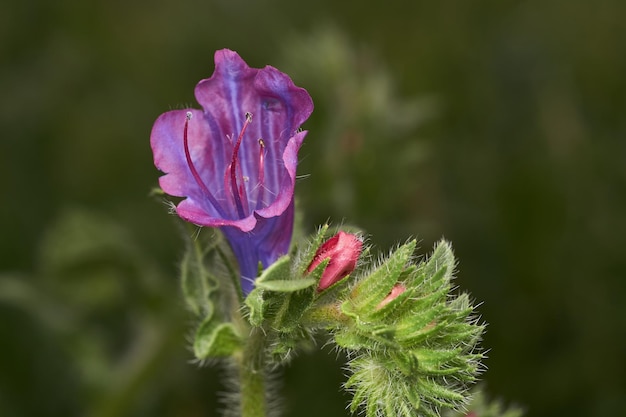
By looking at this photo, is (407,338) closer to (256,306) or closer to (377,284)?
(377,284)

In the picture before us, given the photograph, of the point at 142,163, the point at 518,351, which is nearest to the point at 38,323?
the point at 142,163

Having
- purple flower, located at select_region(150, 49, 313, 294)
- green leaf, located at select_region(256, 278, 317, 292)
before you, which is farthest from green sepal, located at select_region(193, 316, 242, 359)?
green leaf, located at select_region(256, 278, 317, 292)

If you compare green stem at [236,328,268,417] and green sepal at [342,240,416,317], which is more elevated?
green sepal at [342,240,416,317]

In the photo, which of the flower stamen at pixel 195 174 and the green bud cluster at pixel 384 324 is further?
the flower stamen at pixel 195 174

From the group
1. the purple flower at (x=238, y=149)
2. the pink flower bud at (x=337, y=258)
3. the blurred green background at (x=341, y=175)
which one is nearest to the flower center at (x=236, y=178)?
the purple flower at (x=238, y=149)

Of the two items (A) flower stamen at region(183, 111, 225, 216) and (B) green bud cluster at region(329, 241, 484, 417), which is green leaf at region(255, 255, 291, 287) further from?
(A) flower stamen at region(183, 111, 225, 216)

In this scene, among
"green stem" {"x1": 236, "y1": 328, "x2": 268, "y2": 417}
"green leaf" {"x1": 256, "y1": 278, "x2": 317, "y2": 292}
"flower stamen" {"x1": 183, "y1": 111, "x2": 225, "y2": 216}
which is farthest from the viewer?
"green stem" {"x1": 236, "y1": 328, "x2": 268, "y2": 417}

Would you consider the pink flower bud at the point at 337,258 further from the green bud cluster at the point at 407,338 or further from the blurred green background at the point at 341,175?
the blurred green background at the point at 341,175
